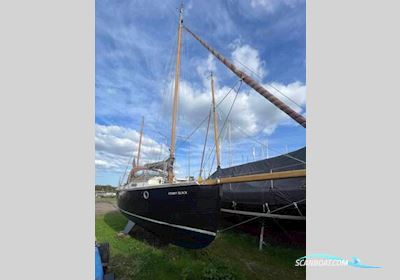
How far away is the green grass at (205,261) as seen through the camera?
661cm

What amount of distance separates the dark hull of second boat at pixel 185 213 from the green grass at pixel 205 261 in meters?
0.77

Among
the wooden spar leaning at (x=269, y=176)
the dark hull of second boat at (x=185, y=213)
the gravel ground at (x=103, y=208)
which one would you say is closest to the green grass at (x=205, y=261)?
the dark hull of second boat at (x=185, y=213)

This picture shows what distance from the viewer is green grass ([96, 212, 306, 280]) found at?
6609 mm

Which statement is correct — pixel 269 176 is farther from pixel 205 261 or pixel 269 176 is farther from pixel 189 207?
pixel 205 261

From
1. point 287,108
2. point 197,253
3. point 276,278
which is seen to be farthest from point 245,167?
point 287,108

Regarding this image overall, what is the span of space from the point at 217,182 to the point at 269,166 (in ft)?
17.0

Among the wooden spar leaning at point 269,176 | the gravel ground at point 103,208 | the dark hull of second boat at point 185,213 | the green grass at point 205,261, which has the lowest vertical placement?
the gravel ground at point 103,208

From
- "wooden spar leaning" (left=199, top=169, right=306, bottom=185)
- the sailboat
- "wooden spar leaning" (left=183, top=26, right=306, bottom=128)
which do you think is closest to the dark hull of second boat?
the sailboat

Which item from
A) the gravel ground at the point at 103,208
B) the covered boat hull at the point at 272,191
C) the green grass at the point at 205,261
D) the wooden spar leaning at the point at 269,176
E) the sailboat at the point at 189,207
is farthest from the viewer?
the gravel ground at the point at 103,208

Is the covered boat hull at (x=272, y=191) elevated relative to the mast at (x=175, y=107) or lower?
lower

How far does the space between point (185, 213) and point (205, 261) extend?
192 cm

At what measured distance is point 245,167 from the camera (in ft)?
45.1

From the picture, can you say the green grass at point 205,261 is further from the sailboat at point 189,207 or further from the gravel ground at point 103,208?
the gravel ground at point 103,208

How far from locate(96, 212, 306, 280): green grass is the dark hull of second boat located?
77 cm
